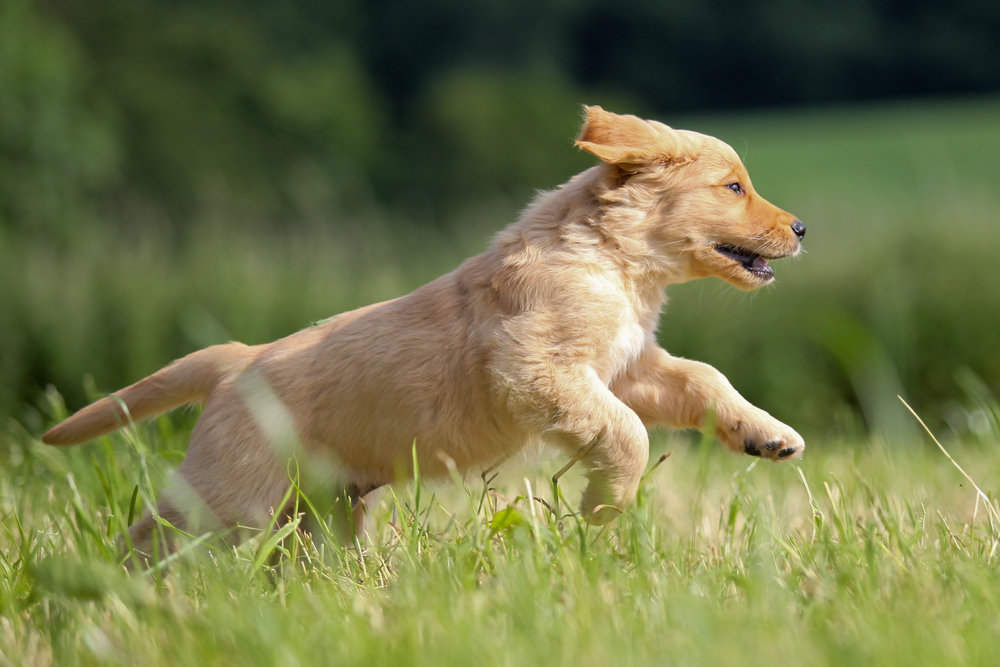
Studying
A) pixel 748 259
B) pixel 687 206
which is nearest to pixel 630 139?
pixel 687 206

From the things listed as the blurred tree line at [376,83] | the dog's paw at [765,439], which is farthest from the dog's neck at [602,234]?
the blurred tree line at [376,83]

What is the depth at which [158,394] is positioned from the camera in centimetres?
306

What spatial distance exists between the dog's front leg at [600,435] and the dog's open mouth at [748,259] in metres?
0.66

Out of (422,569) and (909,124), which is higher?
(422,569)

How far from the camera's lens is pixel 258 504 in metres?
2.79

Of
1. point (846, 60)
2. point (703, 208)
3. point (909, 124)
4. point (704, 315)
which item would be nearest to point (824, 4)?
point (846, 60)

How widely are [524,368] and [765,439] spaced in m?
0.76

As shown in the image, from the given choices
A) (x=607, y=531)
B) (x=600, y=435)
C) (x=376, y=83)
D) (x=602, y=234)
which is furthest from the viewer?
(x=376, y=83)

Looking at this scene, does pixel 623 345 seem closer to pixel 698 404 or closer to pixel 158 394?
pixel 698 404

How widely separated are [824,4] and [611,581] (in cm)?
3806

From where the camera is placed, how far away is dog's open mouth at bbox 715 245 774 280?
2.98 m

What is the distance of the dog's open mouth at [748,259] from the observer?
9.79ft

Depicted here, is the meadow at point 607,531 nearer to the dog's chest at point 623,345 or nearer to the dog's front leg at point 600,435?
the dog's front leg at point 600,435

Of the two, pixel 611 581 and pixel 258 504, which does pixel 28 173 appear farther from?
pixel 611 581
